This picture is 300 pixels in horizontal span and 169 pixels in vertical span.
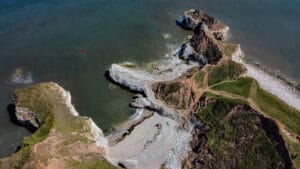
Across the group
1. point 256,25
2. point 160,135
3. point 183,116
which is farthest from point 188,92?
point 256,25

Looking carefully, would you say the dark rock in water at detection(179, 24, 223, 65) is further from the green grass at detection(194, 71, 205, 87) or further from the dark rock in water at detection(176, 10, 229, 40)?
the green grass at detection(194, 71, 205, 87)

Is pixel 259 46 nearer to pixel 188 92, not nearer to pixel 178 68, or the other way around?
pixel 178 68

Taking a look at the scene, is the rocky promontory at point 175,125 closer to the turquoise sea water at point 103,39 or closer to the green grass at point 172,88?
the green grass at point 172,88

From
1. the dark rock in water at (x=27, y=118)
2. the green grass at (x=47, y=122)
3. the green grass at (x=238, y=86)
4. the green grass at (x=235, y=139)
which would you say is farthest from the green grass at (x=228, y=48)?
the dark rock in water at (x=27, y=118)

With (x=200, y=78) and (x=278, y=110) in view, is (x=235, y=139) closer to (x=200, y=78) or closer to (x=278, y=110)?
(x=278, y=110)

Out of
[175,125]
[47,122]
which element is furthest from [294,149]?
[47,122]

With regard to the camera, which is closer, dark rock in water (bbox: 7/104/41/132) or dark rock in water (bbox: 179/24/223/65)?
dark rock in water (bbox: 7/104/41/132)

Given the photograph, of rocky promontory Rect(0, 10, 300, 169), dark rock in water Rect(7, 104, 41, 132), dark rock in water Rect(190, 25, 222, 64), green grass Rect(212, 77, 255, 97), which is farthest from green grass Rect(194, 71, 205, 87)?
dark rock in water Rect(7, 104, 41, 132)
